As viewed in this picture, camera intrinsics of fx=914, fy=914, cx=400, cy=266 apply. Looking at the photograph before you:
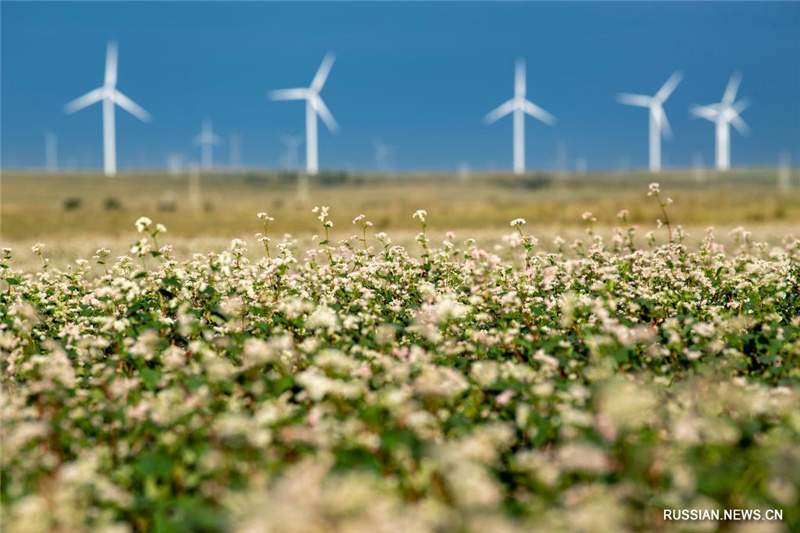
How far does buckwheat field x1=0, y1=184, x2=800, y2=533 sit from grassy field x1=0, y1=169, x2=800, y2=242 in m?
35.0

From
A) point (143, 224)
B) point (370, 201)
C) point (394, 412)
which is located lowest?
point (394, 412)

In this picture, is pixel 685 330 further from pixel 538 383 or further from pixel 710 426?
pixel 710 426

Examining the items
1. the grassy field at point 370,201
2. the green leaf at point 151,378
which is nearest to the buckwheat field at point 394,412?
the green leaf at point 151,378

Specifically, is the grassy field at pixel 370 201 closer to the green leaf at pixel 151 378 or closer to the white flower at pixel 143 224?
the white flower at pixel 143 224

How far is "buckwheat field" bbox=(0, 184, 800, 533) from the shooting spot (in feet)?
15.3

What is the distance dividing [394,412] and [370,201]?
9865 cm

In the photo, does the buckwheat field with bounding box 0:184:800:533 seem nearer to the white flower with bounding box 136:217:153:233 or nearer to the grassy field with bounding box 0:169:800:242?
the white flower with bounding box 136:217:153:233

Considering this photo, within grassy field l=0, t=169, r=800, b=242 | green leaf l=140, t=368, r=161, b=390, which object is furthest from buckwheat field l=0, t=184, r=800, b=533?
grassy field l=0, t=169, r=800, b=242

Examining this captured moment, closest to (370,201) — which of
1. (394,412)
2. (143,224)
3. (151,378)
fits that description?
(143,224)

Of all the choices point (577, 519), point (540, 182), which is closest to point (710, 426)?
point (577, 519)

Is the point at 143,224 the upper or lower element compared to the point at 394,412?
upper

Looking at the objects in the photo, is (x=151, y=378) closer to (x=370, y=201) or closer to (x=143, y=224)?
(x=143, y=224)

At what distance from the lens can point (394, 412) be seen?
18.5ft

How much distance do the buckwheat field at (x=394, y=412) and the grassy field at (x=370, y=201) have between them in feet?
115
